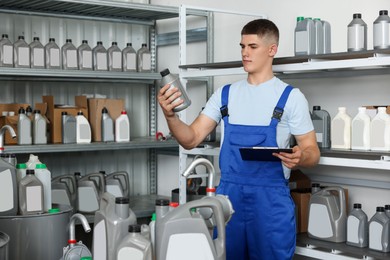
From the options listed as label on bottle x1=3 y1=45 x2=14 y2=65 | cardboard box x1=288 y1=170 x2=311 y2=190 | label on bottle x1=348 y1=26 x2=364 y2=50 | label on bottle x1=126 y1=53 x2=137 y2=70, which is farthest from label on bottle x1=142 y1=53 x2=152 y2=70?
label on bottle x1=348 y1=26 x2=364 y2=50

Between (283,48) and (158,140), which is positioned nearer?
(283,48)

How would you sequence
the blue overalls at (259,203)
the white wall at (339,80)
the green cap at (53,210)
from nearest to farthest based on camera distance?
the blue overalls at (259,203) → the green cap at (53,210) → the white wall at (339,80)

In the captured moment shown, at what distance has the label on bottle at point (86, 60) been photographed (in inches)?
201

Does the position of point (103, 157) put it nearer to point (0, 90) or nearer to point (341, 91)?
point (0, 90)

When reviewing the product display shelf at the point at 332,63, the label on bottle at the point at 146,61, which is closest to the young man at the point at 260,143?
the product display shelf at the point at 332,63

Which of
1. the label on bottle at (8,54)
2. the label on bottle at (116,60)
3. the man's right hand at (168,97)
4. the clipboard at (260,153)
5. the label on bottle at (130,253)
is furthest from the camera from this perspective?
the label on bottle at (116,60)

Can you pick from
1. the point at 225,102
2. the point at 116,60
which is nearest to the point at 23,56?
the point at 116,60

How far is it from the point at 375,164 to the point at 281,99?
61 centimetres

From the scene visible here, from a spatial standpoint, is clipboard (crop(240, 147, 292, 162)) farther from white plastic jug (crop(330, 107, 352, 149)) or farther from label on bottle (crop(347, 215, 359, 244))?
label on bottle (crop(347, 215, 359, 244))

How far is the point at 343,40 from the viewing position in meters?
4.18

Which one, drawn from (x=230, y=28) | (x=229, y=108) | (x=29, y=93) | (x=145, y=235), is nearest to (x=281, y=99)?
(x=229, y=108)

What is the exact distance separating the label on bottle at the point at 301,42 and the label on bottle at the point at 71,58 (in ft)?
6.64

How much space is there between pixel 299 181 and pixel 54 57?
2.18 meters

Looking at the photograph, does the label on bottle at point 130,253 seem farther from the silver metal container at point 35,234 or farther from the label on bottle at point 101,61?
the label on bottle at point 101,61
